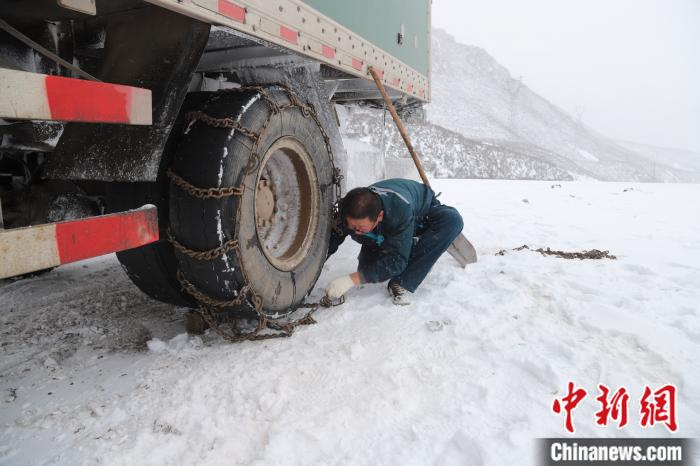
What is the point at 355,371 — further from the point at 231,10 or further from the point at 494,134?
the point at 494,134

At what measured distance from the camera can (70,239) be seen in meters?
1.32

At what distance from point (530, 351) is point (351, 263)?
1852 mm

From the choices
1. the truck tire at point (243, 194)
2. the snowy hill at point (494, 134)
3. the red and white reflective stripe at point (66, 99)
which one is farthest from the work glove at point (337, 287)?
the snowy hill at point (494, 134)

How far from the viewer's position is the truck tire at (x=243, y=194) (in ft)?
6.29

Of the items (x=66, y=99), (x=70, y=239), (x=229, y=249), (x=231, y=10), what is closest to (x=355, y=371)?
(x=229, y=249)

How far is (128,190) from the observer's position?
2.03m

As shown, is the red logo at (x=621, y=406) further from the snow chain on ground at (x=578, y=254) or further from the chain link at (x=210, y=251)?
the snow chain on ground at (x=578, y=254)

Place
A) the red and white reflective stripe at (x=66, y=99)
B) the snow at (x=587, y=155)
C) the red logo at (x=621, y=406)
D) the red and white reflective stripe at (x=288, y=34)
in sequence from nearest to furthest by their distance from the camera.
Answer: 1. the red and white reflective stripe at (x=66, y=99)
2. the red logo at (x=621, y=406)
3. the red and white reflective stripe at (x=288, y=34)
4. the snow at (x=587, y=155)

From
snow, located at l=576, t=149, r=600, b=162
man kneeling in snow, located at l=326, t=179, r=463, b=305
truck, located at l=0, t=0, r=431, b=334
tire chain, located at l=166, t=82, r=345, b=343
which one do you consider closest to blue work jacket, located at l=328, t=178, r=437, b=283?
man kneeling in snow, located at l=326, t=179, r=463, b=305

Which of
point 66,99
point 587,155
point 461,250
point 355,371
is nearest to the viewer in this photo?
point 66,99

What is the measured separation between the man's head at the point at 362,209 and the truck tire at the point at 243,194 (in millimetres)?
300

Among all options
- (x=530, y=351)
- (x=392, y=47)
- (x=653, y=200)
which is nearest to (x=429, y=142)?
(x=653, y=200)

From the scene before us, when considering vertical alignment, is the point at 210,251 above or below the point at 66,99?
below

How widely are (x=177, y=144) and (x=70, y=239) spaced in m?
0.81
